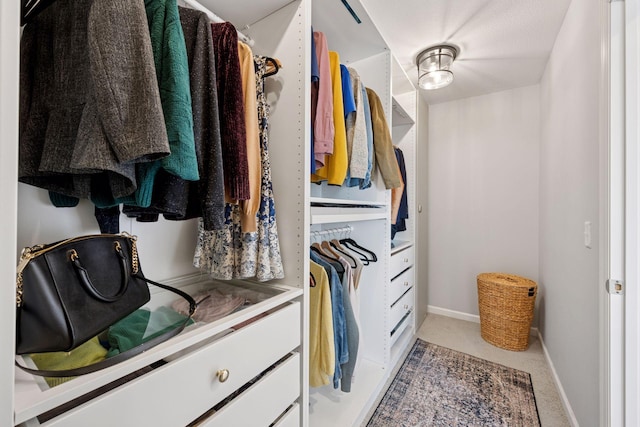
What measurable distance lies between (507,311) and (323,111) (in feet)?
7.51

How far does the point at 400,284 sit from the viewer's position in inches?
83.2

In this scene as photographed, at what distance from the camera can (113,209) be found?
876 millimetres

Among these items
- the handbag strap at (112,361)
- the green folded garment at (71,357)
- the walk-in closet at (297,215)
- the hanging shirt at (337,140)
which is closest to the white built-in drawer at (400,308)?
Result: the walk-in closet at (297,215)

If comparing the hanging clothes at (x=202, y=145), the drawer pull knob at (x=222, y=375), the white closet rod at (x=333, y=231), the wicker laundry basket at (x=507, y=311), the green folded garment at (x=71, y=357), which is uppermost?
the hanging clothes at (x=202, y=145)

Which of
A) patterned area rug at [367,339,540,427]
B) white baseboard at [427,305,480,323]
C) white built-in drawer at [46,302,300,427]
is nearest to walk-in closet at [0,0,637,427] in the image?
white built-in drawer at [46,302,300,427]

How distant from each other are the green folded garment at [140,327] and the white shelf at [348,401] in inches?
41.9

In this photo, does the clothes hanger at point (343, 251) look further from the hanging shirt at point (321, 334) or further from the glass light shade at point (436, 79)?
A: the glass light shade at point (436, 79)

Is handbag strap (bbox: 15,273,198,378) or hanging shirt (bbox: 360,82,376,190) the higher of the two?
hanging shirt (bbox: 360,82,376,190)

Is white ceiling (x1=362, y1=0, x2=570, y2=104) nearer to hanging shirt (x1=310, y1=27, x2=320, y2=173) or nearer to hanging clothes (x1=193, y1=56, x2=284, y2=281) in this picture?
hanging shirt (x1=310, y1=27, x2=320, y2=173)

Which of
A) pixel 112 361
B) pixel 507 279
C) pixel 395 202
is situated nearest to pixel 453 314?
pixel 507 279

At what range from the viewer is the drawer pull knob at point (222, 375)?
0.71 meters

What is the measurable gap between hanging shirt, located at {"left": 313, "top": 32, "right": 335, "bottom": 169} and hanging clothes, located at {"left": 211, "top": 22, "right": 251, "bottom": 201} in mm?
423

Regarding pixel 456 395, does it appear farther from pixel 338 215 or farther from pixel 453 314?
pixel 338 215

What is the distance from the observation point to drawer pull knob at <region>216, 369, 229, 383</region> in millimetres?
706
